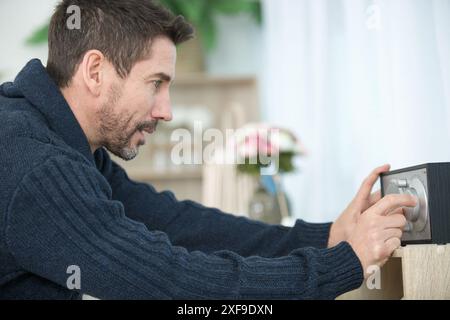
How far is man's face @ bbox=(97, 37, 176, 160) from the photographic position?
1.13 metres

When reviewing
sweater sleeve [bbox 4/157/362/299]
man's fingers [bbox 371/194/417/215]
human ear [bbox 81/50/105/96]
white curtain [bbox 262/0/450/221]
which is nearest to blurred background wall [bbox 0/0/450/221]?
white curtain [bbox 262/0/450/221]

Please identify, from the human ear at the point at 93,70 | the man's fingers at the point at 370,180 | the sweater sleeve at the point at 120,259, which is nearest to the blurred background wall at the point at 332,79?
the man's fingers at the point at 370,180

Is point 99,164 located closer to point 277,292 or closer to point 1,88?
point 1,88

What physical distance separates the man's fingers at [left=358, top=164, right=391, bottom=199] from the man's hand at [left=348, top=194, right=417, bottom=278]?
0.53 ft

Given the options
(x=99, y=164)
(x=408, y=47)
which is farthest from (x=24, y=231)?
(x=408, y=47)

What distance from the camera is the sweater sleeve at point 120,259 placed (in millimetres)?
837

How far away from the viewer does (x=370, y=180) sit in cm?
106

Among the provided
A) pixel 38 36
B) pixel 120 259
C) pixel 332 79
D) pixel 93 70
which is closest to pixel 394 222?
pixel 120 259

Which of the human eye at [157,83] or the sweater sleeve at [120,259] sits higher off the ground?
the human eye at [157,83]

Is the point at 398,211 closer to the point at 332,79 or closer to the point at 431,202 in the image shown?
the point at 431,202

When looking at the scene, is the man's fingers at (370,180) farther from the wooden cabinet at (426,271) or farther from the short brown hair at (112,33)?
the short brown hair at (112,33)

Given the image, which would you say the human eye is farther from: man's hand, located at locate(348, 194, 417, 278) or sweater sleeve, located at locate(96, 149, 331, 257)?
man's hand, located at locate(348, 194, 417, 278)

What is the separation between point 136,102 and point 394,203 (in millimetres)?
506

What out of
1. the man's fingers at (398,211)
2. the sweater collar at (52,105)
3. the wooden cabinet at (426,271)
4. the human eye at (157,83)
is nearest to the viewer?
the wooden cabinet at (426,271)
